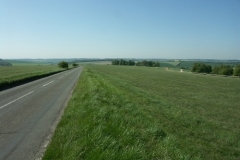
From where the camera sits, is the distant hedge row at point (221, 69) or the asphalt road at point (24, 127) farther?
the distant hedge row at point (221, 69)

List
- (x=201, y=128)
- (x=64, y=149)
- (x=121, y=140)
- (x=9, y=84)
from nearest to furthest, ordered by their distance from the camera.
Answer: (x=64, y=149), (x=121, y=140), (x=201, y=128), (x=9, y=84)

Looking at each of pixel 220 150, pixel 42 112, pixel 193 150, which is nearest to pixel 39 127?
pixel 42 112

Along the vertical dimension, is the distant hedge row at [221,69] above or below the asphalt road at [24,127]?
below

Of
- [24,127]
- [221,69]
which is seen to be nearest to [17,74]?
[24,127]

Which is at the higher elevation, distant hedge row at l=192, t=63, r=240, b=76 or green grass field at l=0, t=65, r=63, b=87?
green grass field at l=0, t=65, r=63, b=87

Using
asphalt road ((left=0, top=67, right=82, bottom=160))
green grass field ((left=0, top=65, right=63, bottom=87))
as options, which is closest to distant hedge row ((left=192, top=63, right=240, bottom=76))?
green grass field ((left=0, top=65, right=63, bottom=87))

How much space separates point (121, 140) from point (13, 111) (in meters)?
6.36

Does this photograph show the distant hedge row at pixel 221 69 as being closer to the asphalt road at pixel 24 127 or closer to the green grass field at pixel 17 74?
the green grass field at pixel 17 74

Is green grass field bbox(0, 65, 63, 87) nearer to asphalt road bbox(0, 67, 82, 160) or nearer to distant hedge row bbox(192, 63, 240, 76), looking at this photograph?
asphalt road bbox(0, 67, 82, 160)

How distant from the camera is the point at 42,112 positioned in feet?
31.3

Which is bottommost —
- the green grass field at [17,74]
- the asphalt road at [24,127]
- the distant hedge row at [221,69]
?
the distant hedge row at [221,69]

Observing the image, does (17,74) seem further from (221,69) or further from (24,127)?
(221,69)

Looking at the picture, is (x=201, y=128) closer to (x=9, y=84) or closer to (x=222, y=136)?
(x=222, y=136)

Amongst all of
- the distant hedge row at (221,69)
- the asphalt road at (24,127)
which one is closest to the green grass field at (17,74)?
the asphalt road at (24,127)
